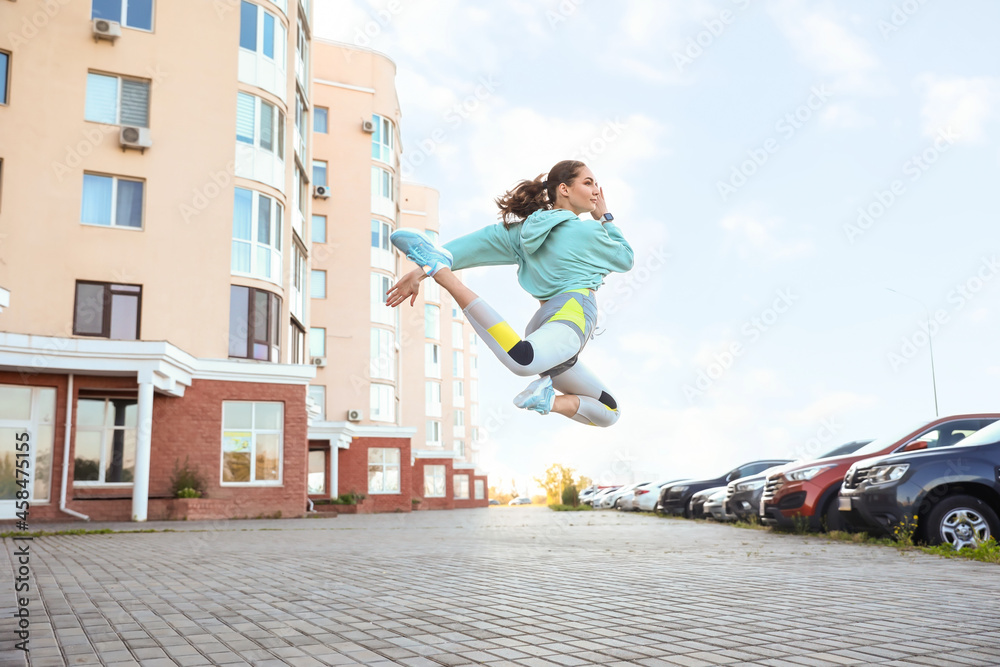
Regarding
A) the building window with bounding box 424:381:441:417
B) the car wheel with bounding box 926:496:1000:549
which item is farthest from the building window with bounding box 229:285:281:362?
the building window with bounding box 424:381:441:417

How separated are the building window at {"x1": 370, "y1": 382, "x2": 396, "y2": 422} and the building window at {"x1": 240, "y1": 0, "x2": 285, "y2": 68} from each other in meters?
20.4

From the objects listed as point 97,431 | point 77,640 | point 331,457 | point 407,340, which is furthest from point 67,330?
point 407,340

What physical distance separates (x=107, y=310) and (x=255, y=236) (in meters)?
4.95

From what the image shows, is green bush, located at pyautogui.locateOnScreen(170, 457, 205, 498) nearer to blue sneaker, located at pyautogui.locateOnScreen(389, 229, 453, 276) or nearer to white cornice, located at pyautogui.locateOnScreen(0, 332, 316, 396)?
white cornice, located at pyautogui.locateOnScreen(0, 332, 316, 396)

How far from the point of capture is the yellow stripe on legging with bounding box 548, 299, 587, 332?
3383mm

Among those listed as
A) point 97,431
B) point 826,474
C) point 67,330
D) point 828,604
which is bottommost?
point 828,604

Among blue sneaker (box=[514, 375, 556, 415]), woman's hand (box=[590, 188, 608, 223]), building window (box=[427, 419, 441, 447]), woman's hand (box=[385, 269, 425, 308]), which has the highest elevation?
building window (box=[427, 419, 441, 447])

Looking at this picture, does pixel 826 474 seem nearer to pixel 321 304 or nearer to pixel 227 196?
pixel 227 196

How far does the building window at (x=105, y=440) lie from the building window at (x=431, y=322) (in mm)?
42490

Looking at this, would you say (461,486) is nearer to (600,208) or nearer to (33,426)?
(33,426)

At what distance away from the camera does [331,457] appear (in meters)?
38.0

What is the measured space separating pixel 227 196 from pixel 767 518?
18.2m

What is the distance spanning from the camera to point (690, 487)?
79.7 feet

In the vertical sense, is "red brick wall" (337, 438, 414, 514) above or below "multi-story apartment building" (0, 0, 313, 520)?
below
